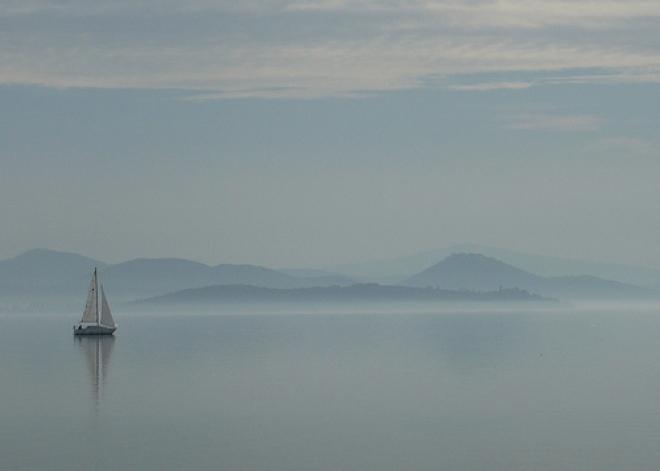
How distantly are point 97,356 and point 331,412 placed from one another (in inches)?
2609

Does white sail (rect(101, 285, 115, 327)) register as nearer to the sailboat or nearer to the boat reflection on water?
the sailboat

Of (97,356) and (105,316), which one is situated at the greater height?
(105,316)

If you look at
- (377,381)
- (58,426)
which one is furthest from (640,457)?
(377,381)

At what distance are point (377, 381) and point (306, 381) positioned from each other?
20.6 feet

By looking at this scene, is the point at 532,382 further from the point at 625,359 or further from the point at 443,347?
the point at 443,347

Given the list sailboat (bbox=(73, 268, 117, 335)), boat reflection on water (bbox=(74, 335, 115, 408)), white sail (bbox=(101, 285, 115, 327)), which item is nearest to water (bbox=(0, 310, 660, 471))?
boat reflection on water (bbox=(74, 335, 115, 408))

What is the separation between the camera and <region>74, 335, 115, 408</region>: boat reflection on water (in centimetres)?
9058

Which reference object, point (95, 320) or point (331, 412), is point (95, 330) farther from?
point (331, 412)

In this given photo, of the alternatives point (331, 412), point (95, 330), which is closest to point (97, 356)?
point (95, 330)

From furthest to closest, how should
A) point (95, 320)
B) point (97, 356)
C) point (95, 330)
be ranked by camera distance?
point (95, 320) → point (95, 330) → point (97, 356)

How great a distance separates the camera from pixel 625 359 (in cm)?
12100

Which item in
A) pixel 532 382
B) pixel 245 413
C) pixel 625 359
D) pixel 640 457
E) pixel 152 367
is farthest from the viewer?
pixel 625 359

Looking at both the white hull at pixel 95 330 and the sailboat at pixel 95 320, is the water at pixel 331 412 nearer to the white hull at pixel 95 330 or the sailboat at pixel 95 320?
the sailboat at pixel 95 320

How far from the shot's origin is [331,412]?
7006 cm
